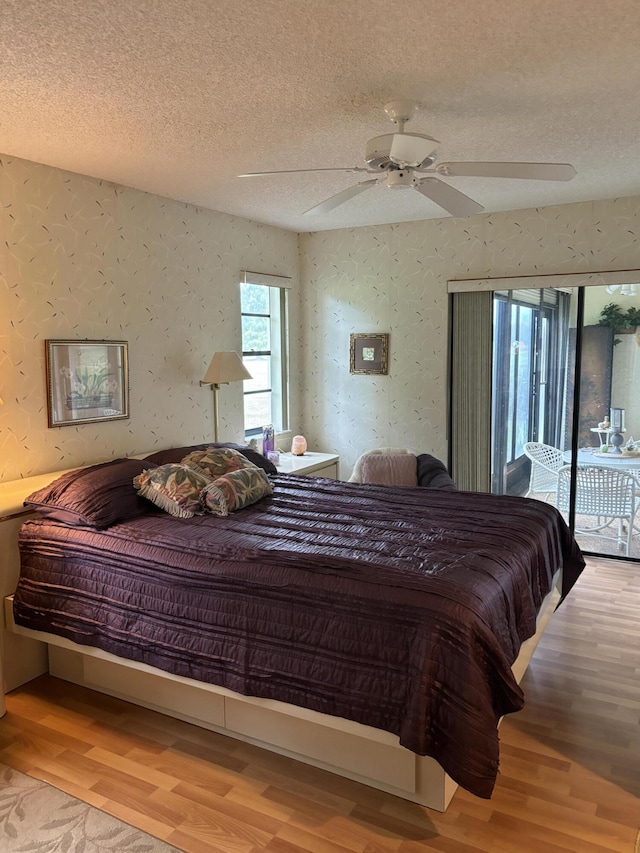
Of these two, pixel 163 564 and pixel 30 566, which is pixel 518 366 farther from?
pixel 30 566

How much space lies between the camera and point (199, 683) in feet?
8.14

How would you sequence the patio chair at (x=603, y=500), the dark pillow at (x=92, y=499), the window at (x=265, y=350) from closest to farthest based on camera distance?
the dark pillow at (x=92, y=499) < the patio chair at (x=603, y=500) < the window at (x=265, y=350)

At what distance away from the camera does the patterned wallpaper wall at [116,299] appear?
3.35 metres

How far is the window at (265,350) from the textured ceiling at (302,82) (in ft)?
4.97

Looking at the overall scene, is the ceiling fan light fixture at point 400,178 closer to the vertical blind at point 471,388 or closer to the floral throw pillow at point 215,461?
the floral throw pillow at point 215,461

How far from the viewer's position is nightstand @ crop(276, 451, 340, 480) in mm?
4761

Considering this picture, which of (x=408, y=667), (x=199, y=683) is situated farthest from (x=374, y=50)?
(x=199, y=683)

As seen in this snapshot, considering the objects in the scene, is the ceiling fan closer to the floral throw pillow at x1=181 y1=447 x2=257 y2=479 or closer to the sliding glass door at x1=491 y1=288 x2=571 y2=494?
the floral throw pillow at x1=181 y1=447 x2=257 y2=479

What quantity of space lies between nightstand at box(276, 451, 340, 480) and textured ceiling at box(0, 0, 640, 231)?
204cm

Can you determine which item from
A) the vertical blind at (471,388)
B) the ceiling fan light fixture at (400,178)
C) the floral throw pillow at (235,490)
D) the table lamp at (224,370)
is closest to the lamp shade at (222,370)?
the table lamp at (224,370)

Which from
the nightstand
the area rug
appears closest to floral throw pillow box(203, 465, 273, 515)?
the nightstand

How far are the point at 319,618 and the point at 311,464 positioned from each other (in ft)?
8.84

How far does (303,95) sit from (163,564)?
6.37 ft

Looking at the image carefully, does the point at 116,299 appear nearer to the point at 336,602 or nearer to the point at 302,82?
the point at 302,82
